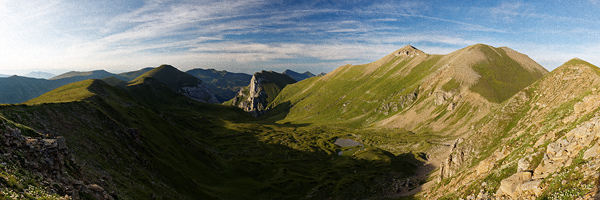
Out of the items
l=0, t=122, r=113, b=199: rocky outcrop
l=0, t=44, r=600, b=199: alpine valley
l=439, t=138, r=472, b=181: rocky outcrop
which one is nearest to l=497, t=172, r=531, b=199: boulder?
l=0, t=44, r=600, b=199: alpine valley

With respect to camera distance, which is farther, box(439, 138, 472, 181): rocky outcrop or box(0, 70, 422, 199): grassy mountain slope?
box(439, 138, 472, 181): rocky outcrop

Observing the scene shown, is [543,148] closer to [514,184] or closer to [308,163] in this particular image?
[514,184]

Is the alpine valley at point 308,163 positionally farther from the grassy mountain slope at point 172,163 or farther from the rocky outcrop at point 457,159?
the grassy mountain slope at point 172,163

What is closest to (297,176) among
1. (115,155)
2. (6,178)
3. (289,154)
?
(289,154)

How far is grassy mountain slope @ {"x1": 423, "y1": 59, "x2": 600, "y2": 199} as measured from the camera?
25.7m

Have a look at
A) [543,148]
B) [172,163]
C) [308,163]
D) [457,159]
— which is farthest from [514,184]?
[308,163]

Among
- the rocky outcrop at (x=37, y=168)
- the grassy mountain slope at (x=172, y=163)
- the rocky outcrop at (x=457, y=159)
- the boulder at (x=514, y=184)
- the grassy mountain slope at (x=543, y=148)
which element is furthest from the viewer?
the rocky outcrop at (x=457, y=159)

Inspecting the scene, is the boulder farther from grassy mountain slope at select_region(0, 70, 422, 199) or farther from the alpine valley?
grassy mountain slope at select_region(0, 70, 422, 199)

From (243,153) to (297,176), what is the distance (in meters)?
63.0

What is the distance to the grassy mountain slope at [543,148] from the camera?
25.7 metres

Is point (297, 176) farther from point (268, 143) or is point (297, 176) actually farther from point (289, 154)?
point (268, 143)

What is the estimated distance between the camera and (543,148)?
109 ft

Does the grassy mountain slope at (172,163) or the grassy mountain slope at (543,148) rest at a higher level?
the grassy mountain slope at (543,148)

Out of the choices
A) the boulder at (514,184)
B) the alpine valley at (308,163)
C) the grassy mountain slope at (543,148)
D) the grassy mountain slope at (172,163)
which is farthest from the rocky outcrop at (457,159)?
the boulder at (514,184)
